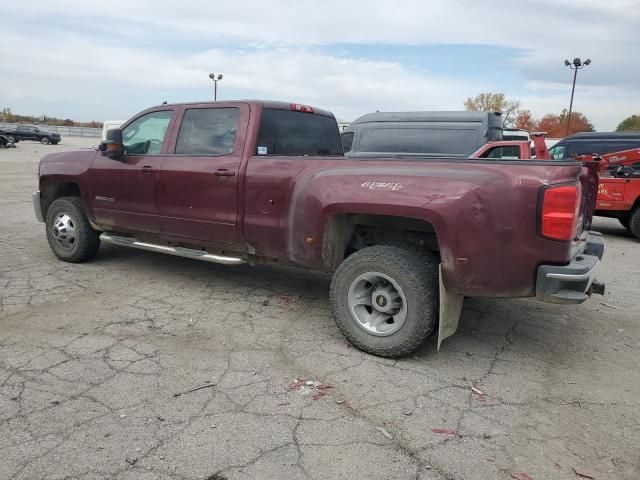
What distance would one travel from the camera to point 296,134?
515 centimetres

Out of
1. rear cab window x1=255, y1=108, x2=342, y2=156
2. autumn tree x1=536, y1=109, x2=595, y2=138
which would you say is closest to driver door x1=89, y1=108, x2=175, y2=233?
rear cab window x1=255, y1=108, x2=342, y2=156

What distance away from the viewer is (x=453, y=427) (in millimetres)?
2910

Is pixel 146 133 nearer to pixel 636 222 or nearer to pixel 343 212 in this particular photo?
pixel 343 212

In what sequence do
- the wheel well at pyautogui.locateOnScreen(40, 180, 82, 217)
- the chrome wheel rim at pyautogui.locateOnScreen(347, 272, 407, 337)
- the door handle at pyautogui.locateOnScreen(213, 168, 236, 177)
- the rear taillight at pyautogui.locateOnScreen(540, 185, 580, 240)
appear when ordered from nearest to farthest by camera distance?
the rear taillight at pyautogui.locateOnScreen(540, 185, 580, 240)
the chrome wheel rim at pyautogui.locateOnScreen(347, 272, 407, 337)
the door handle at pyautogui.locateOnScreen(213, 168, 236, 177)
the wheel well at pyautogui.locateOnScreen(40, 180, 82, 217)

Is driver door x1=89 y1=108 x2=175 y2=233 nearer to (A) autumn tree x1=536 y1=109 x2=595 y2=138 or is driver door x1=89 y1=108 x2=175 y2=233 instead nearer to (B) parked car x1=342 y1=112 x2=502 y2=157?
(B) parked car x1=342 y1=112 x2=502 y2=157

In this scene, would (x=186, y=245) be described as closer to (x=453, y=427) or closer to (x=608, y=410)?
(x=453, y=427)

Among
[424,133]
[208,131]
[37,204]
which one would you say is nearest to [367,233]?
[208,131]

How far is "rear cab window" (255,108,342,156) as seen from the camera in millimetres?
4781

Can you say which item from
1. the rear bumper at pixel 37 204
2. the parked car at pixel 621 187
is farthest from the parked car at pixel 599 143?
the rear bumper at pixel 37 204

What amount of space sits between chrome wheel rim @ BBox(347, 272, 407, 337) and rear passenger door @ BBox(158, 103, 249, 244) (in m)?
1.36

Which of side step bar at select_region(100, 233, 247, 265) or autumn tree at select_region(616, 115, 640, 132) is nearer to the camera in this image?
side step bar at select_region(100, 233, 247, 265)

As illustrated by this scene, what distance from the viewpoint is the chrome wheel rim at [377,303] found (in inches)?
145

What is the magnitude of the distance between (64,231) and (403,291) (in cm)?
439

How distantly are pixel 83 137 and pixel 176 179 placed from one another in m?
61.4
